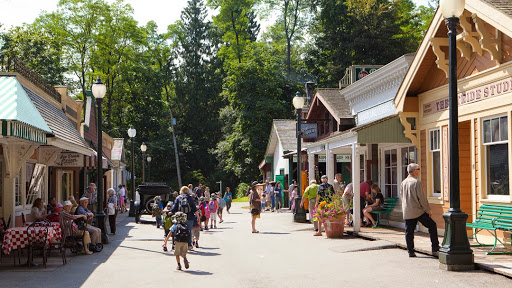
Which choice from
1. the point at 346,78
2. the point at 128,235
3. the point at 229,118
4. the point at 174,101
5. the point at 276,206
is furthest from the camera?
the point at 174,101

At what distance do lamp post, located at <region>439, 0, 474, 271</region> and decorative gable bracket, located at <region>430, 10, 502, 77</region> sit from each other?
254cm

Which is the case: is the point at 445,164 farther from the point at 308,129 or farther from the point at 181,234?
the point at 308,129

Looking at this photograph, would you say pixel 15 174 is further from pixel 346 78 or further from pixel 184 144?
pixel 184 144

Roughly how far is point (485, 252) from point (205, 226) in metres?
12.5

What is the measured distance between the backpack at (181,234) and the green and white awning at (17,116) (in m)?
3.54

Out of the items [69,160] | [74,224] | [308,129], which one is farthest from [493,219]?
[69,160]

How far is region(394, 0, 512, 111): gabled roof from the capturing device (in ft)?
41.0

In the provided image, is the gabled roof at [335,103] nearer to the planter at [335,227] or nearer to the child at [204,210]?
the child at [204,210]

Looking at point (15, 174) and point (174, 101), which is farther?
point (174, 101)

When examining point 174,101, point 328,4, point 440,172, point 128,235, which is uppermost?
point 328,4

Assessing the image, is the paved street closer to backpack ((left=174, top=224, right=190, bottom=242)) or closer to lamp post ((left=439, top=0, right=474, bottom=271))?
lamp post ((left=439, top=0, right=474, bottom=271))

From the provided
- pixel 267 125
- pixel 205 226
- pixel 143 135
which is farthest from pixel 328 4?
pixel 205 226

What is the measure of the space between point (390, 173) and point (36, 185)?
11.4 m

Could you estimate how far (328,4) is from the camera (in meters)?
50.6
